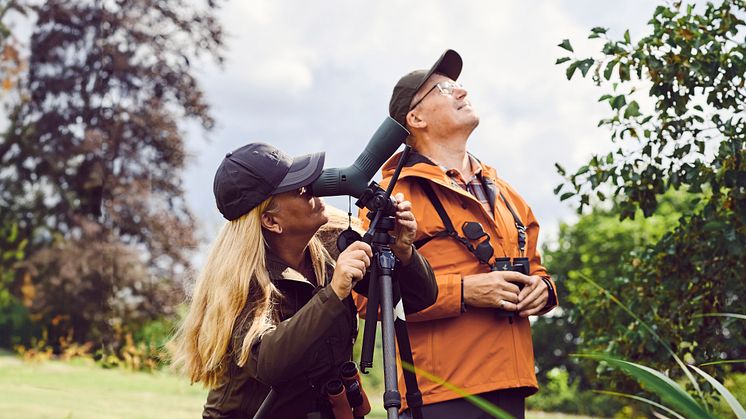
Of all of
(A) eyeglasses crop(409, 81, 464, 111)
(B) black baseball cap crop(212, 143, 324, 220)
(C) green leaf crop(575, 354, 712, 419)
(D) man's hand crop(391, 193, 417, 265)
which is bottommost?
(C) green leaf crop(575, 354, 712, 419)

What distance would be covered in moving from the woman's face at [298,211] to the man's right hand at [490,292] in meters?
0.62

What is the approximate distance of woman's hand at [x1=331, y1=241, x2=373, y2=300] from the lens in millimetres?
2352

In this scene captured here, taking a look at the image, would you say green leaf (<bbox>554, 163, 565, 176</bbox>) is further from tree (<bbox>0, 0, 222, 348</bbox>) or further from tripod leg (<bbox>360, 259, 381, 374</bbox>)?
tree (<bbox>0, 0, 222, 348</bbox>)

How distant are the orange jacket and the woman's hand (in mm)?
646

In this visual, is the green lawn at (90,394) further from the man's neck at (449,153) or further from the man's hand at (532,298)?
the man's hand at (532,298)

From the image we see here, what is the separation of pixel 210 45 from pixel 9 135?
619 centimetres

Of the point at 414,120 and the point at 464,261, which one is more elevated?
the point at 414,120

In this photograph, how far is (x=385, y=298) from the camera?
2.39m

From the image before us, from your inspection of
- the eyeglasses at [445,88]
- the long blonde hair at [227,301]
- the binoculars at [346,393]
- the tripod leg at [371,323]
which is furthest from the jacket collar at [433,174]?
the binoculars at [346,393]

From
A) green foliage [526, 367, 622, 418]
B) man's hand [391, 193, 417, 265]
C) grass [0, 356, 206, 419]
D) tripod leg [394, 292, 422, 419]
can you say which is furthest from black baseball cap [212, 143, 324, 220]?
green foliage [526, 367, 622, 418]

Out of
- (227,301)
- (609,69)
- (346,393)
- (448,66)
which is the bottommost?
(346,393)

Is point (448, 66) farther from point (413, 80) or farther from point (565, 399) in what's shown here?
point (565, 399)

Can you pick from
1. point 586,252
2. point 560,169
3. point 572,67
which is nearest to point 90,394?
point 560,169

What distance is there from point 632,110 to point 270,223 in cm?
222
